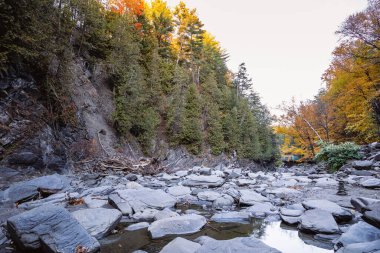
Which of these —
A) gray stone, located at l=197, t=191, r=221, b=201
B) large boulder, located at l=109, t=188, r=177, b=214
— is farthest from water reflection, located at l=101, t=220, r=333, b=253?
gray stone, located at l=197, t=191, r=221, b=201

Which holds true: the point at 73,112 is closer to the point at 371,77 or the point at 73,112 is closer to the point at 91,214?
the point at 91,214

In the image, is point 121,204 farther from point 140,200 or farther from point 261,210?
point 261,210

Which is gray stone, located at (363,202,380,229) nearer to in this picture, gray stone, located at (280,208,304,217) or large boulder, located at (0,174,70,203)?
gray stone, located at (280,208,304,217)

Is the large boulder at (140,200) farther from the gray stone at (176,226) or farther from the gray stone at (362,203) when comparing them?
the gray stone at (362,203)

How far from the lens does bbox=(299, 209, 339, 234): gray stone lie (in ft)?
9.54

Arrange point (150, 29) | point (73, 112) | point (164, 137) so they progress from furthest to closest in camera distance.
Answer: point (150, 29)
point (164, 137)
point (73, 112)

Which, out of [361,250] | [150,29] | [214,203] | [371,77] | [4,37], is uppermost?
[150,29]

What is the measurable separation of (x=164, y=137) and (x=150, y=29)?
10.5 meters

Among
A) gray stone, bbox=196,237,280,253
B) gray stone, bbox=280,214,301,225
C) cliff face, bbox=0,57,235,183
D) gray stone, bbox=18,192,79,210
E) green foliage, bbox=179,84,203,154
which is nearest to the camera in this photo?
gray stone, bbox=196,237,280,253

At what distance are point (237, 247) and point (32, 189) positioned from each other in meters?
4.39

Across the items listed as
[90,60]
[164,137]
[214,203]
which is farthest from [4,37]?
[164,137]

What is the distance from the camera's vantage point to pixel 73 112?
30.1ft

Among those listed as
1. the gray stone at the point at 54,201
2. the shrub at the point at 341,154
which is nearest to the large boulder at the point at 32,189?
the gray stone at the point at 54,201

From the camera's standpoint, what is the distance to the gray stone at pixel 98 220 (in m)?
2.93
